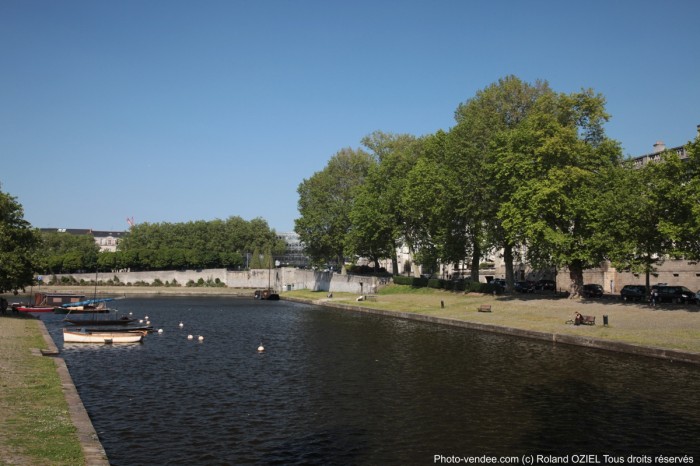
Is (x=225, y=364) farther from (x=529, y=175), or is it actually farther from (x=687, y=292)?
(x=687, y=292)

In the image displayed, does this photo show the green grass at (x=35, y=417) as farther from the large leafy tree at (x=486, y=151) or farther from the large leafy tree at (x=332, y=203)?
the large leafy tree at (x=332, y=203)

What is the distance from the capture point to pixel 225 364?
32.2m

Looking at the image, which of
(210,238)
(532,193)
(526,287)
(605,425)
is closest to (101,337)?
(605,425)

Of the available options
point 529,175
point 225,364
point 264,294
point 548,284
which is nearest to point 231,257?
point 264,294

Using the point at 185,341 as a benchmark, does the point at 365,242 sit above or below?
above

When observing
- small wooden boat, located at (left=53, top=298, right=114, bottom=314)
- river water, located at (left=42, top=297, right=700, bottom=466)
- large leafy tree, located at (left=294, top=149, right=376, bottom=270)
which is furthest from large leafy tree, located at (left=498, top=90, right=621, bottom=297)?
large leafy tree, located at (left=294, top=149, right=376, bottom=270)

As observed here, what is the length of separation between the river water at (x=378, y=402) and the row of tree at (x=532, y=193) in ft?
56.1

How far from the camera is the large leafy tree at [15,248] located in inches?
1951

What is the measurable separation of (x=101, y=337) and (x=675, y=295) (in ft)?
170

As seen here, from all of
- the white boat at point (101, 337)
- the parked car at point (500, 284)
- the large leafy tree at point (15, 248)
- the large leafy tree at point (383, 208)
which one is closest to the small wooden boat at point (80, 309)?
the large leafy tree at point (15, 248)

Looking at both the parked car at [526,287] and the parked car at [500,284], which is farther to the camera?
the parked car at [526,287]

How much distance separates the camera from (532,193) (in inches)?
2224

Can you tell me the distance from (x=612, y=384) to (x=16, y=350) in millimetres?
28434

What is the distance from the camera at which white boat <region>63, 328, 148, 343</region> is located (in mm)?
39281
